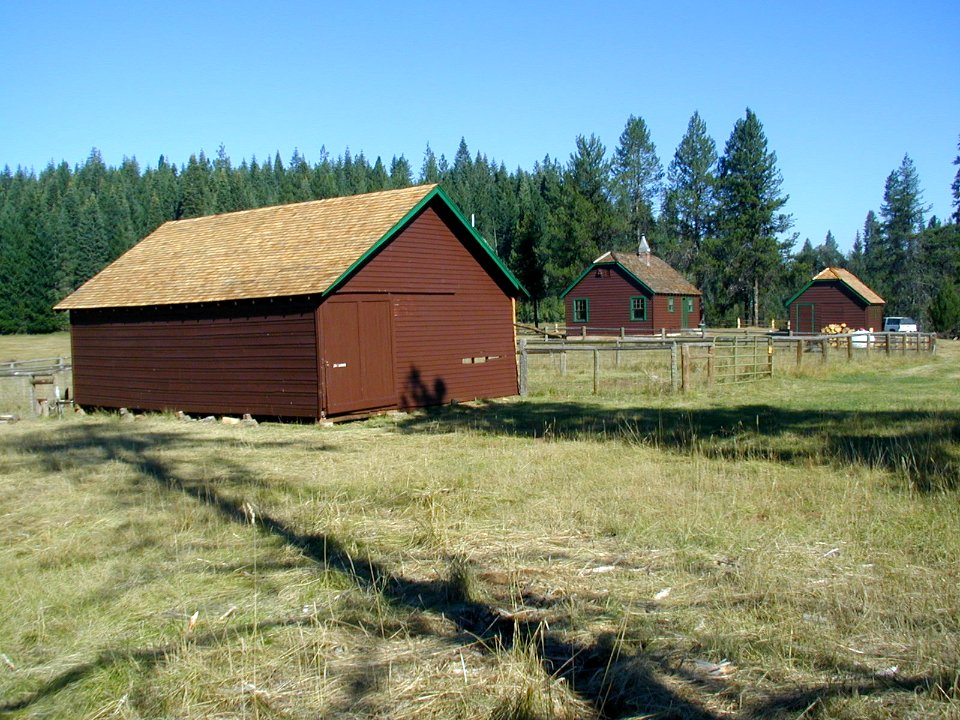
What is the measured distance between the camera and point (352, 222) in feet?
66.9

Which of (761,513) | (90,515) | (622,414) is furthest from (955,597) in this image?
(622,414)

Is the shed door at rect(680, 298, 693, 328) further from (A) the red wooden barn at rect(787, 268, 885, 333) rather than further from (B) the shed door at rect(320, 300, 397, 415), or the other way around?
(B) the shed door at rect(320, 300, 397, 415)

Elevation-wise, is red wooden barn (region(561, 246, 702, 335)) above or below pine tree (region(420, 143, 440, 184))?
below

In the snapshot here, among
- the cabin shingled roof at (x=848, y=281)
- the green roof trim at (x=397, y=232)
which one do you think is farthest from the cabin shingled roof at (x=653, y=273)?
the green roof trim at (x=397, y=232)

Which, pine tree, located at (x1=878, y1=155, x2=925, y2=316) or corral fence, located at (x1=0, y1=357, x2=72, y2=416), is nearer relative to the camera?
corral fence, located at (x1=0, y1=357, x2=72, y2=416)

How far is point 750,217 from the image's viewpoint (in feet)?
233

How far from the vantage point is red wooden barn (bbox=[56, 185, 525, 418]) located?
18.6 m

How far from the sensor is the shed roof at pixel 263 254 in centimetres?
1880

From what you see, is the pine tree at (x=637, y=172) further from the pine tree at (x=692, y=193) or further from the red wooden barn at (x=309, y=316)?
the red wooden barn at (x=309, y=316)

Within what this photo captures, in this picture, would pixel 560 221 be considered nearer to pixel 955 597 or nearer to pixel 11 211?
pixel 955 597

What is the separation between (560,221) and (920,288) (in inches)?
1396

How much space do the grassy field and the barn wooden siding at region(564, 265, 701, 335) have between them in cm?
4236

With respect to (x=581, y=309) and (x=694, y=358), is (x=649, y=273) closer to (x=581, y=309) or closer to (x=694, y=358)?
(x=581, y=309)

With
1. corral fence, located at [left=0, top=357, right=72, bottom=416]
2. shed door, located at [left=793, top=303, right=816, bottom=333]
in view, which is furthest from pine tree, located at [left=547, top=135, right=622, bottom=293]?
corral fence, located at [left=0, top=357, right=72, bottom=416]
